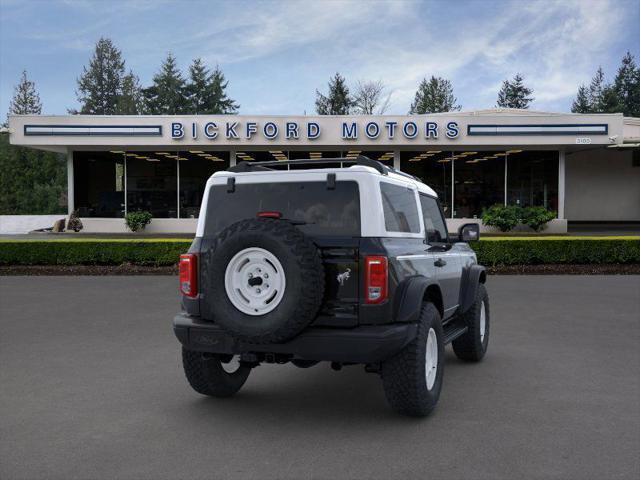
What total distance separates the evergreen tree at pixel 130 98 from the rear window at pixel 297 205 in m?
73.7

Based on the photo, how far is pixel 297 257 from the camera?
4488mm

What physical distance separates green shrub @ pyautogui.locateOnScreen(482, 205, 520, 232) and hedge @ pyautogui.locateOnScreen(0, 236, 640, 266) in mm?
10369

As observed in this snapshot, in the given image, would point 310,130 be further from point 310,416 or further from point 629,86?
point 629,86

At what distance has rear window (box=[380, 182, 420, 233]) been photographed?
5059 mm

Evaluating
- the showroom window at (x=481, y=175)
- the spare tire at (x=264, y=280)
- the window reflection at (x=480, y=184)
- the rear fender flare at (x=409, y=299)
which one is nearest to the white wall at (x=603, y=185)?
the showroom window at (x=481, y=175)

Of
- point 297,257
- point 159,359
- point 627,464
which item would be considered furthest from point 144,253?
point 627,464

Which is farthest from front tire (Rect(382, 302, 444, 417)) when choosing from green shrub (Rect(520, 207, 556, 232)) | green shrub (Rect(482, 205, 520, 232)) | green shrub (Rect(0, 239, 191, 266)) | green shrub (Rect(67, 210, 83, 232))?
green shrub (Rect(67, 210, 83, 232))

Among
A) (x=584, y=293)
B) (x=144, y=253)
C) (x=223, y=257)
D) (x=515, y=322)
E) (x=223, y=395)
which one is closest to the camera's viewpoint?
(x=223, y=257)

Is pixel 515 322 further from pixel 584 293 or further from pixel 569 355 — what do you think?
pixel 584 293

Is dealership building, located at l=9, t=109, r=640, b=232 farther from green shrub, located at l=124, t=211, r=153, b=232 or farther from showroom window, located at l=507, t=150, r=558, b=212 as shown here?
green shrub, located at l=124, t=211, r=153, b=232

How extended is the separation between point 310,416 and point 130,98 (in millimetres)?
78320

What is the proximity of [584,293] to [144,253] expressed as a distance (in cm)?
1079

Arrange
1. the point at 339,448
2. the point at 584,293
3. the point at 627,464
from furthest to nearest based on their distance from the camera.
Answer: the point at 584,293
the point at 339,448
the point at 627,464

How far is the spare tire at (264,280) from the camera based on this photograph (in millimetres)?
4492
